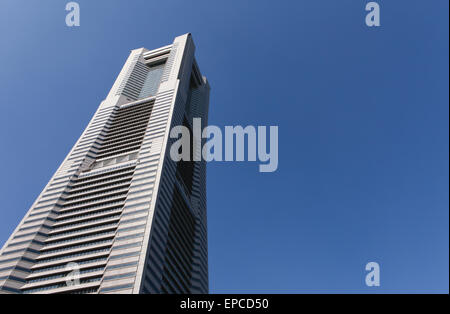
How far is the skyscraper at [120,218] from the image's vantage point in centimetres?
7844

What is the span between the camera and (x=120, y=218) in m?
89.4

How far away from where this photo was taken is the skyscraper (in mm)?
78438

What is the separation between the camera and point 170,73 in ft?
545

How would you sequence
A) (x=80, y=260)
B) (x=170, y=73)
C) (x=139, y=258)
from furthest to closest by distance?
1. (x=170, y=73)
2. (x=80, y=260)
3. (x=139, y=258)
